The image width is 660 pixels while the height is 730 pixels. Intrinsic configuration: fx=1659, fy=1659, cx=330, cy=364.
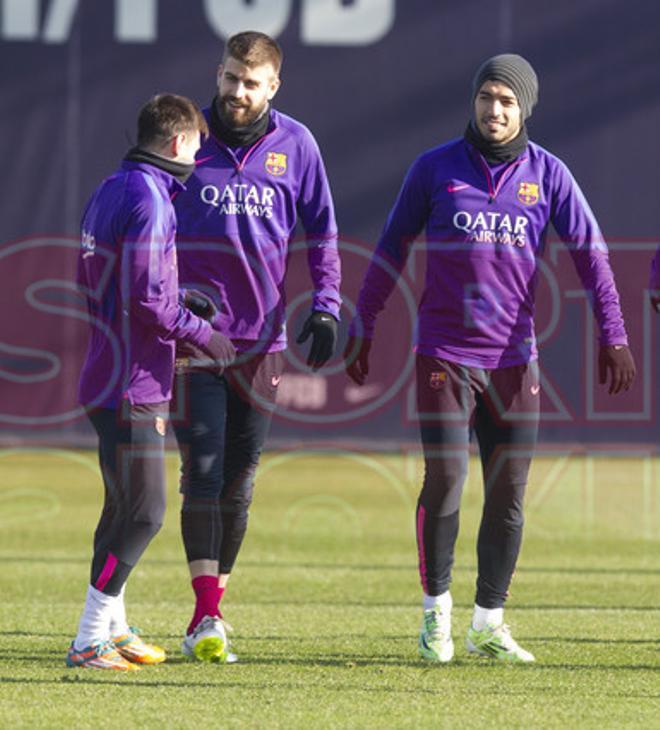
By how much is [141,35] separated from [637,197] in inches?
206

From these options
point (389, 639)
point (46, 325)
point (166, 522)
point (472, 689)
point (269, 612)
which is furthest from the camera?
point (46, 325)

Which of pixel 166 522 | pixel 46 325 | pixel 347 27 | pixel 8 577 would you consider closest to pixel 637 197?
pixel 347 27

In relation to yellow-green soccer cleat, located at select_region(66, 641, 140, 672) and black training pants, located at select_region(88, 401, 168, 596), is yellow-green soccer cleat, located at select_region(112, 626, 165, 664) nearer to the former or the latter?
yellow-green soccer cleat, located at select_region(66, 641, 140, 672)

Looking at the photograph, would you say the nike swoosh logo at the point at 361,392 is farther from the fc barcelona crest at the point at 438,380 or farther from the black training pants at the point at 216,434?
the fc barcelona crest at the point at 438,380

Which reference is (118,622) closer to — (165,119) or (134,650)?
(134,650)

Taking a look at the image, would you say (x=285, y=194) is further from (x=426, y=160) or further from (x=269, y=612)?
(x=269, y=612)

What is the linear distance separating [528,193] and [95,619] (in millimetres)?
2027

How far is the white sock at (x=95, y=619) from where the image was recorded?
521 centimetres

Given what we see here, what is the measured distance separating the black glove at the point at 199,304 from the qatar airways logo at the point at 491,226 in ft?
2.87

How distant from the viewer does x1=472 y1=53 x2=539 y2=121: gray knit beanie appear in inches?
217

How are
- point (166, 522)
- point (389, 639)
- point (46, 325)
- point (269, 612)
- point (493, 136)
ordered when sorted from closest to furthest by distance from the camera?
point (493, 136) → point (389, 639) → point (269, 612) → point (166, 522) → point (46, 325)

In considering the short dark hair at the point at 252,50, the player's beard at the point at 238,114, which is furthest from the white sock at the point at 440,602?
the short dark hair at the point at 252,50

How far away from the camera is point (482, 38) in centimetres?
1675

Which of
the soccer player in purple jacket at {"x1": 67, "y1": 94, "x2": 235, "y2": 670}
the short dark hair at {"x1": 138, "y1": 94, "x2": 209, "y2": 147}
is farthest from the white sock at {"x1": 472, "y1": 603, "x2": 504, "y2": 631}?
the short dark hair at {"x1": 138, "y1": 94, "x2": 209, "y2": 147}
